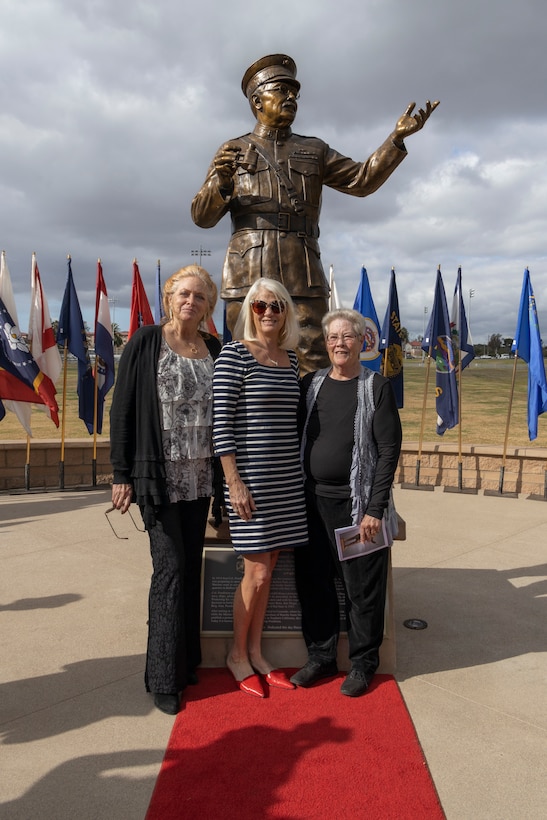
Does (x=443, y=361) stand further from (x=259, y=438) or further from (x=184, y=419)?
(x=184, y=419)

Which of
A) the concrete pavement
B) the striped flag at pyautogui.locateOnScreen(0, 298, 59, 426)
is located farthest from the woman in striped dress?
the striped flag at pyautogui.locateOnScreen(0, 298, 59, 426)

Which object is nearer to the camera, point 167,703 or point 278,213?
point 167,703

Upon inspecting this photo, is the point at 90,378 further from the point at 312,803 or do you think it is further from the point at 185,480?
the point at 312,803

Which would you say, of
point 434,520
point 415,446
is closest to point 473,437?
point 415,446

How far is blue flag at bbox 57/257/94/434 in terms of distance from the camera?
7637 millimetres

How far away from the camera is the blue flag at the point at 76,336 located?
764cm

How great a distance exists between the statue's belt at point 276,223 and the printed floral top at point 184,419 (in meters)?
1.43

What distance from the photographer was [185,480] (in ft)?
8.57

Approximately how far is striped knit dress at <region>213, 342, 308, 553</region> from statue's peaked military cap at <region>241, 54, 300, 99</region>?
212 cm

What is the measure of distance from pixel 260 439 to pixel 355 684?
119cm

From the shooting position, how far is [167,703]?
2.55m

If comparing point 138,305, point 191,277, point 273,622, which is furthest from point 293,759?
point 138,305

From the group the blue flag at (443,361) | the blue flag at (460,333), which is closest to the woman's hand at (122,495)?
the blue flag at (443,361)

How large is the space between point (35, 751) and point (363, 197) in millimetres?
3582
